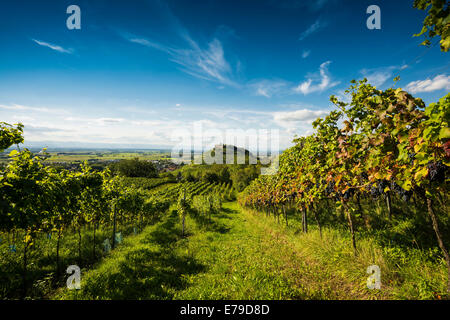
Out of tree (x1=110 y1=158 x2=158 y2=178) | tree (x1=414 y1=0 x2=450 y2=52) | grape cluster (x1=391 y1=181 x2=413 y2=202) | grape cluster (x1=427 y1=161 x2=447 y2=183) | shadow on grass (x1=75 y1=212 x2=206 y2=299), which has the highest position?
tree (x1=414 y1=0 x2=450 y2=52)

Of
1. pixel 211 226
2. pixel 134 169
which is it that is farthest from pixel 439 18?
pixel 134 169

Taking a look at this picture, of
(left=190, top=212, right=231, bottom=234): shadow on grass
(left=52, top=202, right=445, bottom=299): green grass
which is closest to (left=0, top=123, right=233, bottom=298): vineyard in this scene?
(left=52, top=202, right=445, bottom=299): green grass

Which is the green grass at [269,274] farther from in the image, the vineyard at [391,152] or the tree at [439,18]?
the tree at [439,18]

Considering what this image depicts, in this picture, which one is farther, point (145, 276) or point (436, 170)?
point (145, 276)

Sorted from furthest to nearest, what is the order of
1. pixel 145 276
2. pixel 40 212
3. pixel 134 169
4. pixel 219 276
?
pixel 134 169 → pixel 145 276 → pixel 219 276 → pixel 40 212

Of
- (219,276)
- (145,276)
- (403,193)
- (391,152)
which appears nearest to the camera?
(391,152)

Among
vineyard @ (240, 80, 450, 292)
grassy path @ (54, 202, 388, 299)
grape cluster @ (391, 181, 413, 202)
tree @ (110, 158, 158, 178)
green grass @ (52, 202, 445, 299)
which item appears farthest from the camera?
tree @ (110, 158, 158, 178)

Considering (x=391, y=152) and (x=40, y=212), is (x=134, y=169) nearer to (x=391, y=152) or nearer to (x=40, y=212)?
(x=40, y=212)

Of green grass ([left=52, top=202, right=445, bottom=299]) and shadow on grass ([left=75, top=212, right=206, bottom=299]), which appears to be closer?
green grass ([left=52, top=202, right=445, bottom=299])

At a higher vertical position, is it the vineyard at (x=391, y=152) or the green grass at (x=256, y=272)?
the vineyard at (x=391, y=152)

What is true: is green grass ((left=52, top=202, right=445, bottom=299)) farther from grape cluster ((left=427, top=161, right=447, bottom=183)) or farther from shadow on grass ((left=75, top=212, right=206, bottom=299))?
grape cluster ((left=427, top=161, right=447, bottom=183))

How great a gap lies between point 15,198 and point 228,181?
292 ft

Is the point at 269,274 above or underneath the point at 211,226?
above

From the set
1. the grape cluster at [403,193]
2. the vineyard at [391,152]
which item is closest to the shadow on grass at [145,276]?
the vineyard at [391,152]
